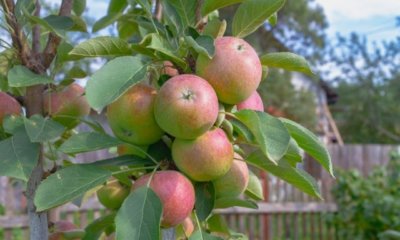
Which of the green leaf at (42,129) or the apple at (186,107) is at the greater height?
the apple at (186,107)

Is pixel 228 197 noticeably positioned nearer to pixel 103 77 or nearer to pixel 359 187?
pixel 103 77

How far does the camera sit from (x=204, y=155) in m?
0.84

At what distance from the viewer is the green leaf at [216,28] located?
3.13ft

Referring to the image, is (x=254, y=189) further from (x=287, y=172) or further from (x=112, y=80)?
(x=112, y=80)

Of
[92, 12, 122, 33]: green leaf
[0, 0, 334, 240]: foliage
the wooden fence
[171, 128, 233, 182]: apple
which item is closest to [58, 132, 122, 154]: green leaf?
[0, 0, 334, 240]: foliage

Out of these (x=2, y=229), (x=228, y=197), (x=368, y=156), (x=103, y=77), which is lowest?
(x=368, y=156)

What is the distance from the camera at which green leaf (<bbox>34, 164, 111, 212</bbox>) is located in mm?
814

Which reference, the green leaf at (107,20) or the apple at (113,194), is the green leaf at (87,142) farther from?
the green leaf at (107,20)

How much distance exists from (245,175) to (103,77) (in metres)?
0.32

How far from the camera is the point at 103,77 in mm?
818

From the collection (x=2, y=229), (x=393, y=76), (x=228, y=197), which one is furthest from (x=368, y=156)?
(x=393, y=76)

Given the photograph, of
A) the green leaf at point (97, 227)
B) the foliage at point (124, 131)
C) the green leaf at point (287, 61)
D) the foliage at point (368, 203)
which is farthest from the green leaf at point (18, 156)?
the foliage at point (368, 203)

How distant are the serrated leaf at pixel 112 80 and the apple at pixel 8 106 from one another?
28cm

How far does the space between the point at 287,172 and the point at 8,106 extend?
54 cm
